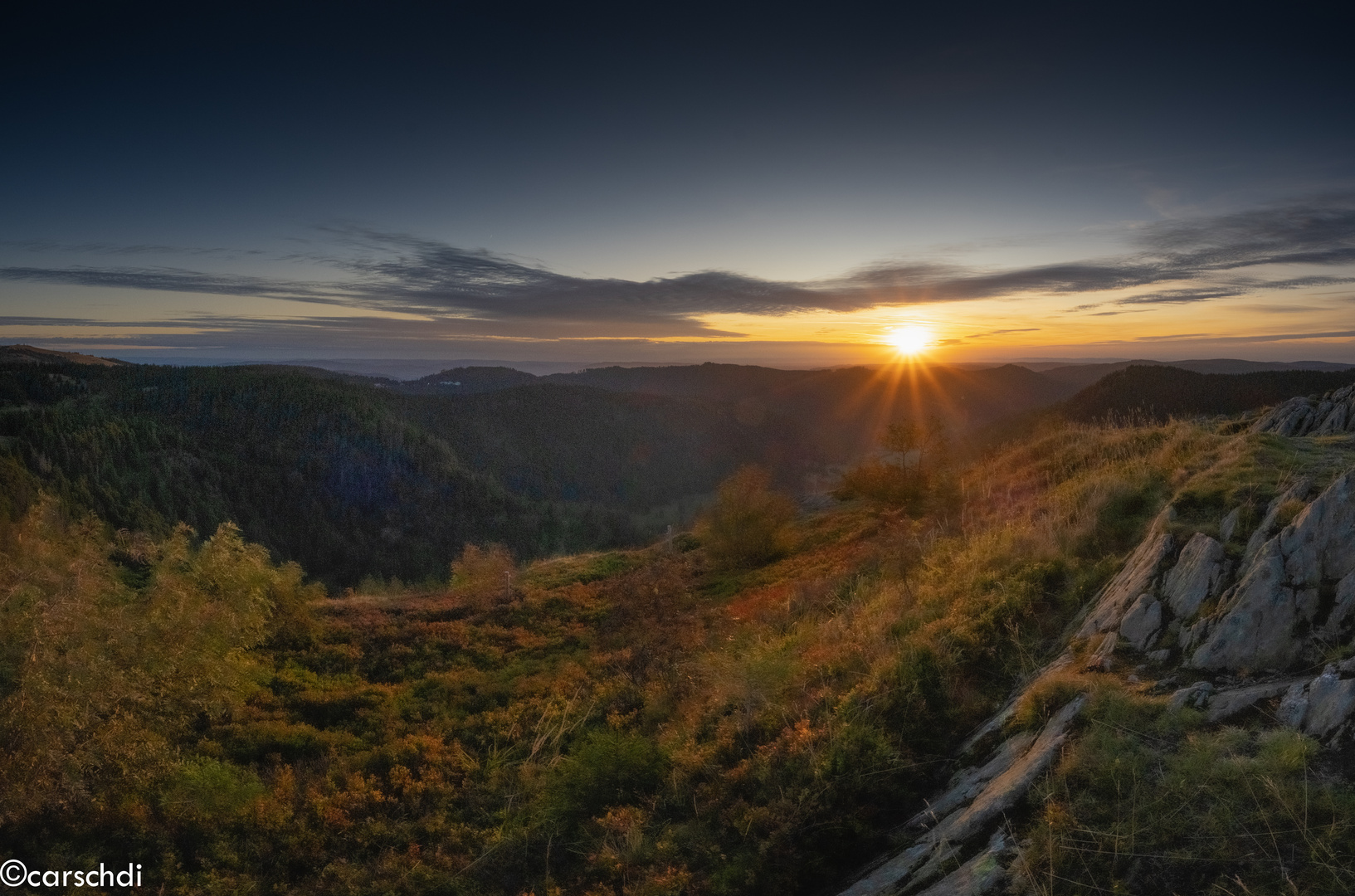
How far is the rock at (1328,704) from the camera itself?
13.6ft

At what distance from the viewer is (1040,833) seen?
4289 mm

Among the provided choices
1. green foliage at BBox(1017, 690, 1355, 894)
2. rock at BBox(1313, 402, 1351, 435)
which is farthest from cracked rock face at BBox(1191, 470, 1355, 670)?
rock at BBox(1313, 402, 1351, 435)

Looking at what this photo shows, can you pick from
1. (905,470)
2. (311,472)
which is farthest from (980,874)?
(311,472)

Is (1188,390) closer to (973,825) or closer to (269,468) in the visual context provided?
(973,825)

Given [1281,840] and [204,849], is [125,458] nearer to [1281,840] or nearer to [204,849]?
[204,849]

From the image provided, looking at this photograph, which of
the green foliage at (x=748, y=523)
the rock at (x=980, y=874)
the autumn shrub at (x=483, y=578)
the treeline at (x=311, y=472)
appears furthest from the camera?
the treeline at (x=311, y=472)

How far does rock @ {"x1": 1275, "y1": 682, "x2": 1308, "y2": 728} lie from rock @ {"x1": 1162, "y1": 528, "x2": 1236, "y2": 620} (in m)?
1.39

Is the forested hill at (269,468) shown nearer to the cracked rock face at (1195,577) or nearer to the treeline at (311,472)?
the treeline at (311,472)

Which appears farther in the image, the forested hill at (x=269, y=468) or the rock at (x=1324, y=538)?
the forested hill at (x=269, y=468)

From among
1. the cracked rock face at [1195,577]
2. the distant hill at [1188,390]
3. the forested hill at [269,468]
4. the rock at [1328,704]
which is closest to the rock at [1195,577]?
the cracked rock face at [1195,577]

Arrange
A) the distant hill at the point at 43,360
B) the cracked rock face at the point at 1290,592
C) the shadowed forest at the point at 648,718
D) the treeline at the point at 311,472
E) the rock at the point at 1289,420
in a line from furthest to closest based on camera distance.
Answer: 1. the distant hill at the point at 43,360
2. the treeline at the point at 311,472
3. the rock at the point at 1289,420
4. the cracked rock face at the point at 1290,592
5. the shadowed forest at the point at 648,718

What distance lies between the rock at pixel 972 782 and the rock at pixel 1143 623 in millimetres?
1537

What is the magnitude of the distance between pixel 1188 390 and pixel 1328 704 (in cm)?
8079

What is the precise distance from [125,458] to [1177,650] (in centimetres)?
15194
